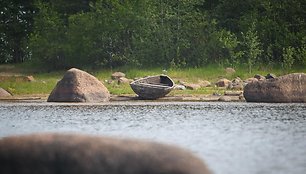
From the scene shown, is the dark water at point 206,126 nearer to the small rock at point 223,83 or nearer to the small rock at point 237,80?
the small rock at point 223,83

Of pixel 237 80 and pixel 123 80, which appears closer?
pixel 237 80

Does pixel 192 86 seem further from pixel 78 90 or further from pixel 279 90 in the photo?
pixel 78 90

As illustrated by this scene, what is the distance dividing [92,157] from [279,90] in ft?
55.0

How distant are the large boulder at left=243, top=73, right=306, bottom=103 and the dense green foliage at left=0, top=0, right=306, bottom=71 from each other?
320 inches

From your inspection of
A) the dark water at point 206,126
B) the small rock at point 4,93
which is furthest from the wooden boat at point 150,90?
the small rock at point 4,93

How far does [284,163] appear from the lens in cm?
981

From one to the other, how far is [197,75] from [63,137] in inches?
953

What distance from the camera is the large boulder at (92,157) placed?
6.74 meters

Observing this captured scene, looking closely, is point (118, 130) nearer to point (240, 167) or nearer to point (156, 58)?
point (240, 167)

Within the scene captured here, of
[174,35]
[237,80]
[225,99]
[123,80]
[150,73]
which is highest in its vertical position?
[174,35]

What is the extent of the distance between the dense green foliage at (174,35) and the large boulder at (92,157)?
979 inches

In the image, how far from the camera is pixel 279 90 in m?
22.9

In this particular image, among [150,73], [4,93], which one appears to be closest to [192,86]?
[150,73]

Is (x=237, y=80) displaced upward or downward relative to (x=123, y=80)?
downward
